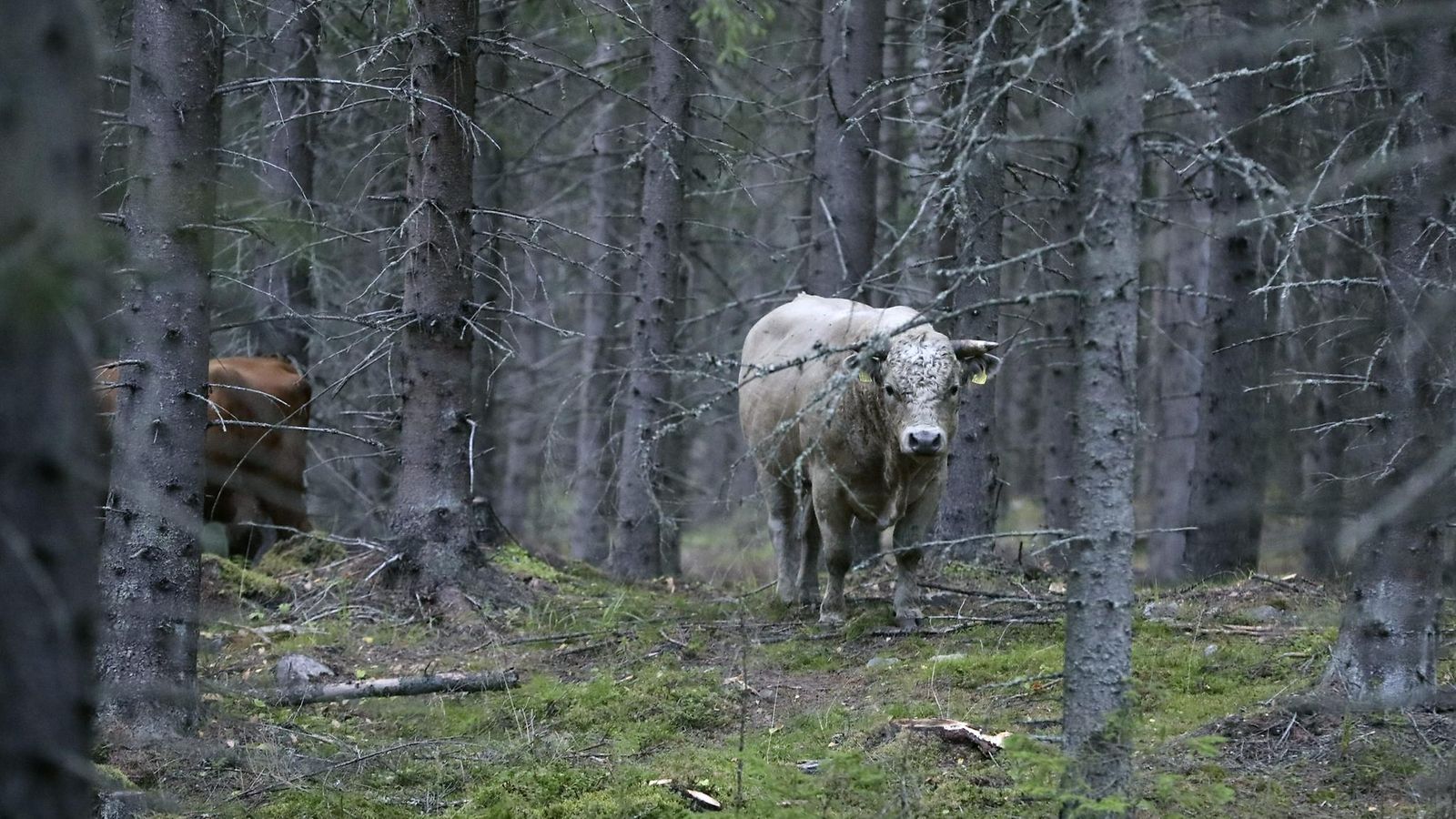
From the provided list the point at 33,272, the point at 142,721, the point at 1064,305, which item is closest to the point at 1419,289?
the point at 33,272

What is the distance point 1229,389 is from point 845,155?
4561mm

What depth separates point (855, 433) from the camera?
31.0ft

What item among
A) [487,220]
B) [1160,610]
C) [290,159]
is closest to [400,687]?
[1160,610]

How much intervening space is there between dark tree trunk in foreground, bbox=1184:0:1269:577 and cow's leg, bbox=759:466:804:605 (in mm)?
4070

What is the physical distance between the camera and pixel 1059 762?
470cm

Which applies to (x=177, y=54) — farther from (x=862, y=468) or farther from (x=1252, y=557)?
(x=1252, y=557)

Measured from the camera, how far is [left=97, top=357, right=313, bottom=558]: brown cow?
13.0m

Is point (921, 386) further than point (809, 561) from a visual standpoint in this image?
No

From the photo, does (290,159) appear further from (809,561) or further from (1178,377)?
(1178,377)

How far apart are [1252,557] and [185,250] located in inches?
412

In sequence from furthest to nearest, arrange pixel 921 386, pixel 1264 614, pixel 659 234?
pixel 659 234 → pixel 1264 614 → pixel 921 386

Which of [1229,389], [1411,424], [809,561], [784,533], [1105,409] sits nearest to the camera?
[1105,409]

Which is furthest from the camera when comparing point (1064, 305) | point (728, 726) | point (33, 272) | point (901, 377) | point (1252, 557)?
point (1064, 305)

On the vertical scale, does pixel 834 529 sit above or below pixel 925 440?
below
